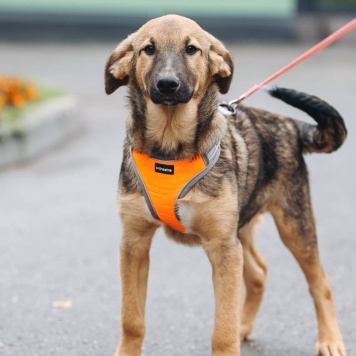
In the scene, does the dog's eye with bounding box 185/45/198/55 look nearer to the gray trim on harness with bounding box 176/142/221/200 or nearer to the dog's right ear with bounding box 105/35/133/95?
the dog's right ear with bounding box 105/35/133/95

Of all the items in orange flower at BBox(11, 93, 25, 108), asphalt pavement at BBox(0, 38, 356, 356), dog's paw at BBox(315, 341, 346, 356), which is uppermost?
dog's paw at BBox(315, 341, 346, 356)

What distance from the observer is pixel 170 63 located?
14.0ft

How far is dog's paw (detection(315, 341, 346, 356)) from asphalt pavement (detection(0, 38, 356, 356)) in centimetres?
10

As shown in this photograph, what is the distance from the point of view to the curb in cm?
957

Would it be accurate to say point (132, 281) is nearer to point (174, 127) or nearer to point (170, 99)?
point (174, 127)

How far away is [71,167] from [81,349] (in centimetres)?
466

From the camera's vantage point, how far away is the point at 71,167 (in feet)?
31.7

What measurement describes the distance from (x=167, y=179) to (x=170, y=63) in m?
0.56

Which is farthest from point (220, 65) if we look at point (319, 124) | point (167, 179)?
point (319, 124)

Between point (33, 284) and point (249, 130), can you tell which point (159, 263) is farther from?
point (249, 130)

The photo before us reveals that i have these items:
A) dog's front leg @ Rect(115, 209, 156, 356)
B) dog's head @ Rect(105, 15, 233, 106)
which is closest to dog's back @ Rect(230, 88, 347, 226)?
dog's head @ Rect(105, 15, 233, 106)

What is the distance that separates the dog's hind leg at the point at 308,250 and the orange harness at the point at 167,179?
2.52 feet

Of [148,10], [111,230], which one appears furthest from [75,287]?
[148,10]

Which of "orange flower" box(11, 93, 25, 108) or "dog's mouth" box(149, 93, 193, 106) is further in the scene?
"orange flower" box(11, 93, 25, 108)
